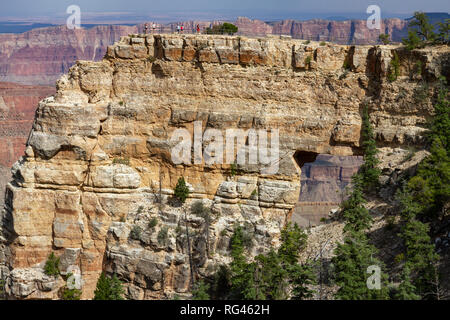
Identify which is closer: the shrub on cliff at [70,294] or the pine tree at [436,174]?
the pine tree at [436,174]

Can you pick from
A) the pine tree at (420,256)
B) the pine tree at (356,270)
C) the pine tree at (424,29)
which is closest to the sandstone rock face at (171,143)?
the pine tree at (424,29)

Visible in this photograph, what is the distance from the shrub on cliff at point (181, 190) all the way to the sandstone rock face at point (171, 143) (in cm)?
58

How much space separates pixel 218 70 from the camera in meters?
38.3

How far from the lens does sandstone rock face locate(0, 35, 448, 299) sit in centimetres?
3750

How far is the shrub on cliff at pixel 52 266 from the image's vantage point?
38.6 metres

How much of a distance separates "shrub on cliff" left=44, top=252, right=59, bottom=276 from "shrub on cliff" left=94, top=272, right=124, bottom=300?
4.22m

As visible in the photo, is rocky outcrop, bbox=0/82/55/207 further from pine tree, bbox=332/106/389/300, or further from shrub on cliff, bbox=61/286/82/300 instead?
pine tree, bbox=332/106/389/300

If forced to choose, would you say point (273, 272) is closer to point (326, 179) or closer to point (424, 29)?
point (424, 29)

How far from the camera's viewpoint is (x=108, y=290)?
34.8m

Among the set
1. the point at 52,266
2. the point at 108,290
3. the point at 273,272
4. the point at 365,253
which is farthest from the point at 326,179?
the point at 365,253

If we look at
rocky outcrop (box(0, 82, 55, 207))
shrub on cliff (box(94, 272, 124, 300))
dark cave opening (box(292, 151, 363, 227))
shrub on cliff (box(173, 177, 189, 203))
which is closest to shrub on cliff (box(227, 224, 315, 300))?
shrub on cliff (box(173, 177, 189, 203))

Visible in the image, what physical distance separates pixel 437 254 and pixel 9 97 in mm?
139012

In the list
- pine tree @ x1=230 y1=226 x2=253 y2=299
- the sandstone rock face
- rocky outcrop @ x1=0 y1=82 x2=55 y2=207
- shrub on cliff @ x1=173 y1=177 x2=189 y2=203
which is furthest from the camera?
rocky outcrop @ x1=0 y1=82 x2=55 y2=207

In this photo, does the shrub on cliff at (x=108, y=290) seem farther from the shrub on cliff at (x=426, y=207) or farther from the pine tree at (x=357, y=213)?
the shrub on cliff at (x=426, y=207)
